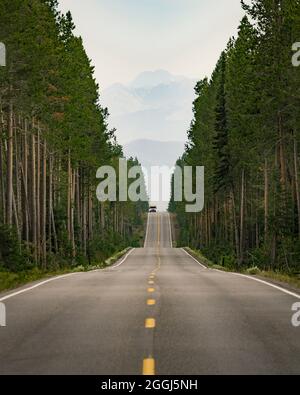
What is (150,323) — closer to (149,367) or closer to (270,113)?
(149,367)

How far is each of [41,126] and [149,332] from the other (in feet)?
109

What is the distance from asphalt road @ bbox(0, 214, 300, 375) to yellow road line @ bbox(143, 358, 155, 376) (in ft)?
0.04

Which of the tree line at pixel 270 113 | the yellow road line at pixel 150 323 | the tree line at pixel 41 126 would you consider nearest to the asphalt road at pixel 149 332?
the yellow road line at pixel 150 323

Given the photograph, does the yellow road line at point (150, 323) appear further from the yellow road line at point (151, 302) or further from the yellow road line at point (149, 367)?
the yellow road line at point (149, 367)

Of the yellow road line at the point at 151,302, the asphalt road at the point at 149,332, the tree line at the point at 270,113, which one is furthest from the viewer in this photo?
the tree line at the point at 270,113

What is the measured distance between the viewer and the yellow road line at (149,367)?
8023mm

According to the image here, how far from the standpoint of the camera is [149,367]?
8.36 m

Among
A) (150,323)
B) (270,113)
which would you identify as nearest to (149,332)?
(150,323)

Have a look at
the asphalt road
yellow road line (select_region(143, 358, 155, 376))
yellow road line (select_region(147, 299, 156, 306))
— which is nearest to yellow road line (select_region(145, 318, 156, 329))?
the asphalt road

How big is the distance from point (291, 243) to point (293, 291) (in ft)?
52.5

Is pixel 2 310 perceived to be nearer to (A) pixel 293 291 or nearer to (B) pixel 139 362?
(B) pixel 139 362

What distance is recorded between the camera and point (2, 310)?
46.5ft

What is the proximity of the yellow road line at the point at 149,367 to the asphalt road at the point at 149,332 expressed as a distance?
0.01 meters
